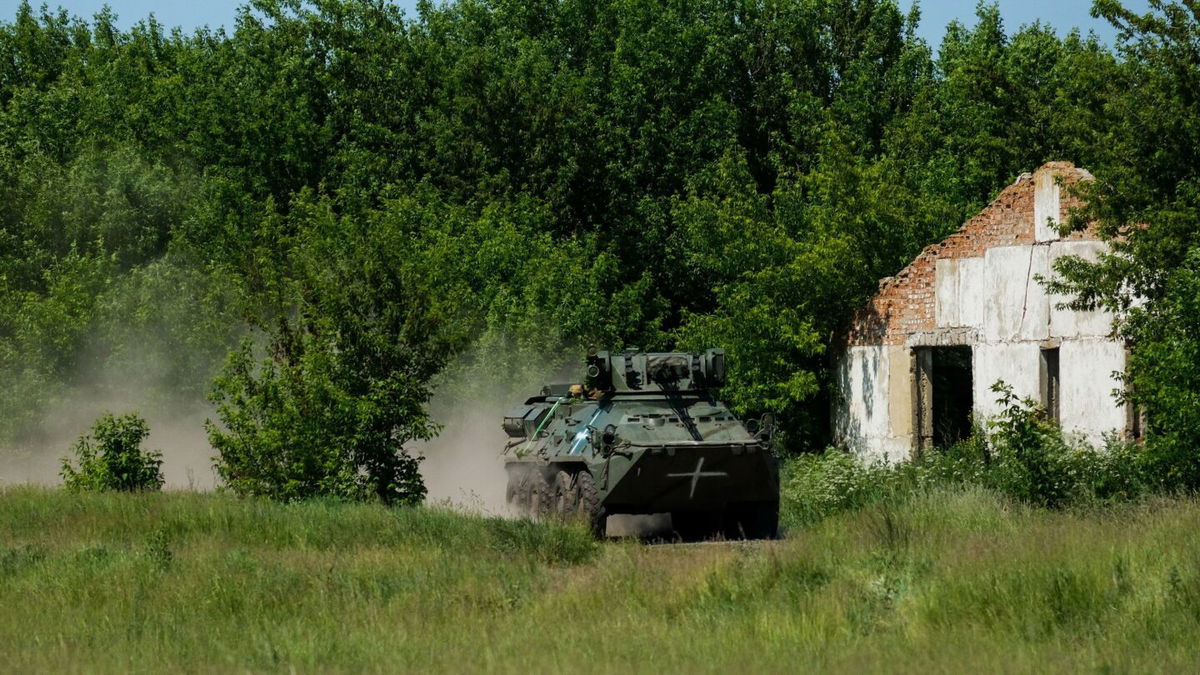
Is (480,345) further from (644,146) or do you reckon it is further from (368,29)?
(368,29)

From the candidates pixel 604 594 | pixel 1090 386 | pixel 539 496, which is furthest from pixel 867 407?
pixel 604 594

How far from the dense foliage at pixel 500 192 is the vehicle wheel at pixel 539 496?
82.7 inches

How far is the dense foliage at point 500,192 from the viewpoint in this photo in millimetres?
19797

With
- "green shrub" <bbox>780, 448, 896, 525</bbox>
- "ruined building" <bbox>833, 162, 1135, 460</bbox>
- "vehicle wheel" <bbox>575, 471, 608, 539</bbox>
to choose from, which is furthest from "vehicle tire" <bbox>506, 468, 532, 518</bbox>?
"ruined building" <bbox>833, 162, 1135, 460</bbox>

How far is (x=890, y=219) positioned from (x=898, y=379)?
3.37 m

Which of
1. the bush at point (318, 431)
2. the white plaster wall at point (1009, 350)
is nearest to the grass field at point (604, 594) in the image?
the bush at point (318, 431)

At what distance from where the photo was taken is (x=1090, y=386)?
20219 mm

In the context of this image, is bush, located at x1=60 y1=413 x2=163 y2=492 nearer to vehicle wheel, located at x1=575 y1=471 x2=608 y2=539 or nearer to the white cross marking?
vehicle wheel, located at x1=575 y1=471 x2=608 y2=539

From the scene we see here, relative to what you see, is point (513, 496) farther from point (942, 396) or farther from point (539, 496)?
point (942, 396)

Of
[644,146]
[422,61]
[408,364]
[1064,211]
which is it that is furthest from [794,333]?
[422,61]

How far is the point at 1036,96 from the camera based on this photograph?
31500 millimetres

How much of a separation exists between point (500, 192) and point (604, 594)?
80.7 ft

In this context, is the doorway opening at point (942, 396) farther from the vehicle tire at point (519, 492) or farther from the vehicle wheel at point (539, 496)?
the vehicle wheel at point (539, 496)

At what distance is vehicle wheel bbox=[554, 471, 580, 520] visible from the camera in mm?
17498
